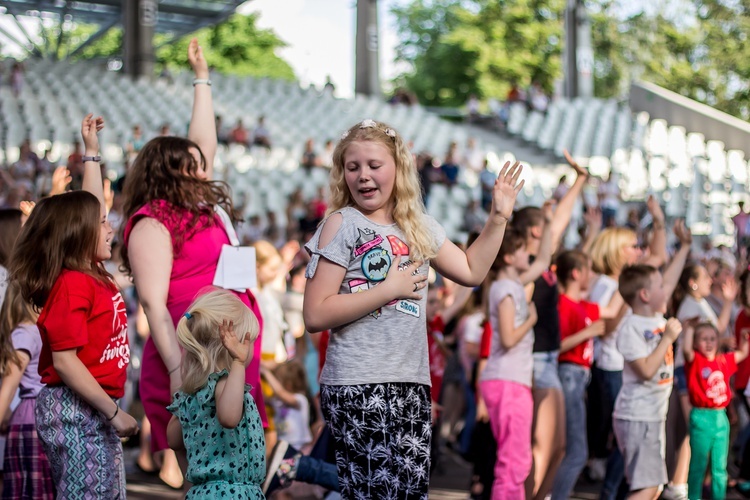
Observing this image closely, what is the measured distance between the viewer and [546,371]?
5.69 m

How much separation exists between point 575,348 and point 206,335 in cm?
Result: 318

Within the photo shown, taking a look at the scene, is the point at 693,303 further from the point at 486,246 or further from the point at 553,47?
the point at 553,47

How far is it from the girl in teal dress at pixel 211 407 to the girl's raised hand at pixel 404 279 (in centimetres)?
55

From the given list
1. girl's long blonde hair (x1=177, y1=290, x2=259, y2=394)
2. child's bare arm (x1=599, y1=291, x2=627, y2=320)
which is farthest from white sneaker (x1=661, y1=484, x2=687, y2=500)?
girl's long blonde hair (x1=177, y1=290, x2=259, y2=394)

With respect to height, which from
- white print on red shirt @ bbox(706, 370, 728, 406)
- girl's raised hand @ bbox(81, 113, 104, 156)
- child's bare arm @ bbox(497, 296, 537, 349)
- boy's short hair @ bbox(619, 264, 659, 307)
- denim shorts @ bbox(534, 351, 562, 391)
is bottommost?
white print on red shirt @ bbox(706, 370, 728, 406)

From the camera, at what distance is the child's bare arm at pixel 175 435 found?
11.6 ft

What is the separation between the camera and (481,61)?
49.4 m

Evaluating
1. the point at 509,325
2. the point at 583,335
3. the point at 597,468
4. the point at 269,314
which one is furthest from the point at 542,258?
the point at 597,468

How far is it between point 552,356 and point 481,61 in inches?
1767

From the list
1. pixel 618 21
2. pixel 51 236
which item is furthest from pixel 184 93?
pixel 618 21

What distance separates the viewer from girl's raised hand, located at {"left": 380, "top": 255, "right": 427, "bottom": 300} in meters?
3.16

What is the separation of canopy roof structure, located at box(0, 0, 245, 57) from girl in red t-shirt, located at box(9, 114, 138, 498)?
80.2 ft

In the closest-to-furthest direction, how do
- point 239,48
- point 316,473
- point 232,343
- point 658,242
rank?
1. point 232,343
2. point 316,473
3. point 658,242
4. point 239,48

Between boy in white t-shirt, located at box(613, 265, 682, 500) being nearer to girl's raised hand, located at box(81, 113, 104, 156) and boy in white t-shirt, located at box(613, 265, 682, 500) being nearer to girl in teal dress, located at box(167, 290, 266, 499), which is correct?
girl in teal dress, located at box(167, 290, 266, 499)
